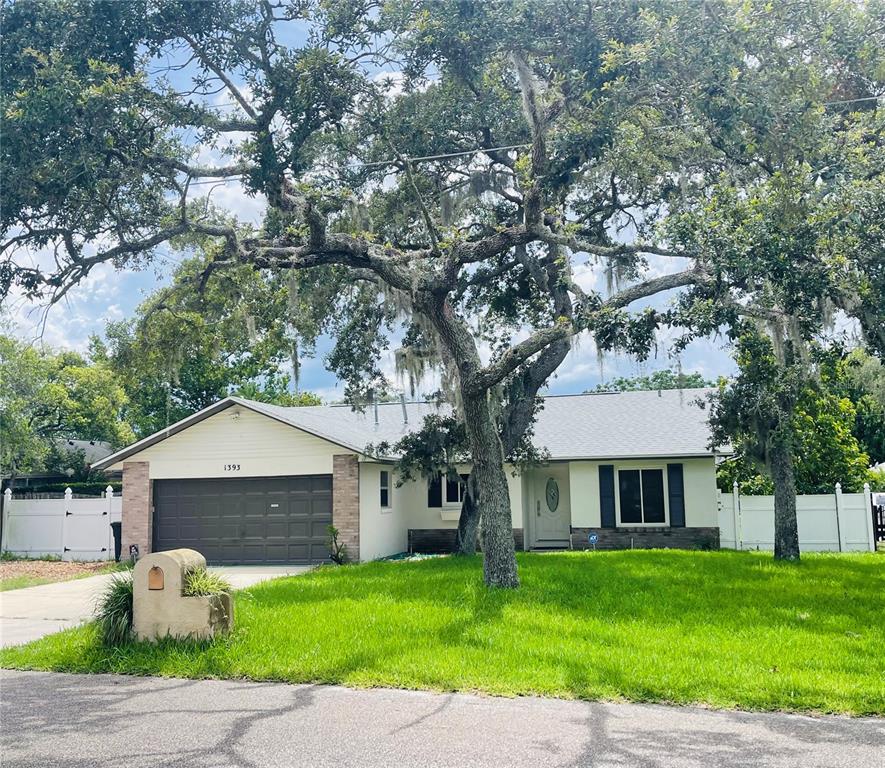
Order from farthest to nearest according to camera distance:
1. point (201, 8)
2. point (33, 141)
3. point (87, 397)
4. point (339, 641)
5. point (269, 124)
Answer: point (87, 397) → point (269, 124) → point (201, 8) → point (33, 141) → point (339, 641)

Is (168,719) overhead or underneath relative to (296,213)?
underneath

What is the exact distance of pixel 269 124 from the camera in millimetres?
11375

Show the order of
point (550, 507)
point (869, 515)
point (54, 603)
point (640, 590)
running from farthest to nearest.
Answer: point (550, 507) → point (869, 515) → point (54, 603) → point (640, 590)

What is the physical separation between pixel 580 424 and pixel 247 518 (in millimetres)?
9242

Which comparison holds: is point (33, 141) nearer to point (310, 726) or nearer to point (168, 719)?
point (168, 719)

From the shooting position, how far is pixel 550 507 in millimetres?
21688

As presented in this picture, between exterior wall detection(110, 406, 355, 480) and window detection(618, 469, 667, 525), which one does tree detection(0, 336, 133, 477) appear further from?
window detection(618, 469, 667, 525)

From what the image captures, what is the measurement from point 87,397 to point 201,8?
24.1 m

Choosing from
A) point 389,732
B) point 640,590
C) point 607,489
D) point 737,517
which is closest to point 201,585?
point 389,732

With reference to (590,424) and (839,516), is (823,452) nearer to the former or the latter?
(839,516)

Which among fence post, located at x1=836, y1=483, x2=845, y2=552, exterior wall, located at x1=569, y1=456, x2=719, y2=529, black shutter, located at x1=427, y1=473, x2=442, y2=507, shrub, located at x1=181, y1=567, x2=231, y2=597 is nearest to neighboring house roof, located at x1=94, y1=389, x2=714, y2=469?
exterior wall, located at x1=569, y1=456, x2=719, y2=529

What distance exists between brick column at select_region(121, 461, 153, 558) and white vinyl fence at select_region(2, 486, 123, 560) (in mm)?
673

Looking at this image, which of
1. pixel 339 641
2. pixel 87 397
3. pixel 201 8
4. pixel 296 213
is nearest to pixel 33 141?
pixel 201 8

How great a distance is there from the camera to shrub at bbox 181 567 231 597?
27.2ft
